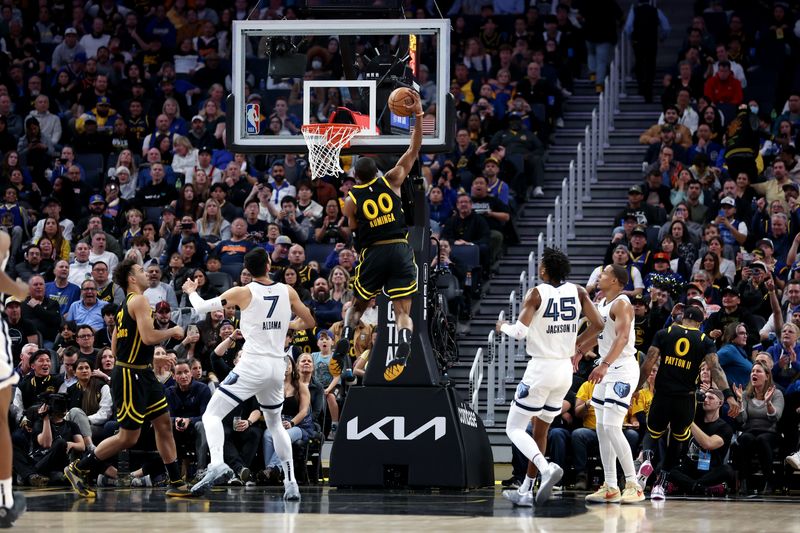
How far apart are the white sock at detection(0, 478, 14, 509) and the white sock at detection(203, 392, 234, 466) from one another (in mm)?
2920

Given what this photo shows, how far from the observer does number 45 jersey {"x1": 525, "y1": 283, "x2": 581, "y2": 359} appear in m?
11.9

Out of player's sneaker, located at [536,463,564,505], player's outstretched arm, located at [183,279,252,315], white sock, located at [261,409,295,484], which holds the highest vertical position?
player's outstretched arm, located at [183,279,252,315]

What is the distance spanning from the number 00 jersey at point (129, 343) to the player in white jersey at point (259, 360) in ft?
2.63

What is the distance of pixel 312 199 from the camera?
20.1 meters

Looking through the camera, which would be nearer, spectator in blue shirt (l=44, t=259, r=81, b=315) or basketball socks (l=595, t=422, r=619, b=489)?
basketball socks (l=595, t=422, r=619, b=489)

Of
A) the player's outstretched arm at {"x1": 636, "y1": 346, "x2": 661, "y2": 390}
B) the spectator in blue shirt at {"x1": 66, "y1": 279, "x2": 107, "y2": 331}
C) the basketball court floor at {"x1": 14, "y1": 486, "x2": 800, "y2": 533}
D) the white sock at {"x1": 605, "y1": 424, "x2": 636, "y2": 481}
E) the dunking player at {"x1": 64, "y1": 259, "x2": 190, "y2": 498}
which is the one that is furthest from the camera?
the spectator in blue shirt at {"x1": 66, "y1": 279, "x2": 107, "y2": 331}

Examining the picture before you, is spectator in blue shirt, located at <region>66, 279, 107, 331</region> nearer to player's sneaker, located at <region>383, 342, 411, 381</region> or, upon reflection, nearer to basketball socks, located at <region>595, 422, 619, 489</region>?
player's sneaker, located at <region>383, 342, 411, 381</region>

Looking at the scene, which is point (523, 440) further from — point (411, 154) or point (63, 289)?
point (63, 289)

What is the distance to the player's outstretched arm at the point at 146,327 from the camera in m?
12.2

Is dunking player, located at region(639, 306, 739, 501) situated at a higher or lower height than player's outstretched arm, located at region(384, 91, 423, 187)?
lower

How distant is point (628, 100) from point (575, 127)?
104 centimetres

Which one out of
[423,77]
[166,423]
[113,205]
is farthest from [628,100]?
[166,423]

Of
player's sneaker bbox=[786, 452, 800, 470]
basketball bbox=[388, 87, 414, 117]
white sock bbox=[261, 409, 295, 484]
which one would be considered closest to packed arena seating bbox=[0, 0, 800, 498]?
player's sneaker bbox=[786, 452, 800, 470]

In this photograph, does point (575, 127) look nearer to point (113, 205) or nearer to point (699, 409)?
point (113, 205)
